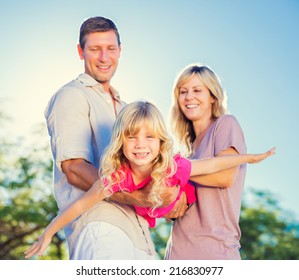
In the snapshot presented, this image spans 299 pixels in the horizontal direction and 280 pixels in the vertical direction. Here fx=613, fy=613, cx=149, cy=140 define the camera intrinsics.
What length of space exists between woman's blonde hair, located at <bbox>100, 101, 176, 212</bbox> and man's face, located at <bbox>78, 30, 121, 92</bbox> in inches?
24.6

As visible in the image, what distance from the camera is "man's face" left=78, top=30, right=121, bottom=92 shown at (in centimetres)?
388

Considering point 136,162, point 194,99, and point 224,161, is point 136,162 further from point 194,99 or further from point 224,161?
point 194,99

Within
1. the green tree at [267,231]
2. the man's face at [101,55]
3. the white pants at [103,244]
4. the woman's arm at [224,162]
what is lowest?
the green tree at [267,231]

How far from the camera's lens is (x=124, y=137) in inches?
129

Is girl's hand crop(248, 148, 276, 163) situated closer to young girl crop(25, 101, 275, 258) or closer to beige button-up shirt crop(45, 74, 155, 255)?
young girl crop(25, 101, 275, 258)

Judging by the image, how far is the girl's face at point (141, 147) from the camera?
327 centimetres

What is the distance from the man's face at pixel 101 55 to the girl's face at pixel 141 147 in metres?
0.74

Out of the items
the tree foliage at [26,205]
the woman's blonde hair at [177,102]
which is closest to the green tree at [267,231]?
the tree foliage at [26,205]

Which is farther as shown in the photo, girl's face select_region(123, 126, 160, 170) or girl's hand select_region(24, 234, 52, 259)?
girl's hand select_region(24, 234, 52, 259)

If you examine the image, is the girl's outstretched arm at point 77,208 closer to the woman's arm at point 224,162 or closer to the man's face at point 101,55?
the woman's arm at point 224,162

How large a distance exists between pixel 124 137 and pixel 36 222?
47.4 feet

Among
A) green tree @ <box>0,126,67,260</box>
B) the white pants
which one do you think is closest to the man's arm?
→ the white pants

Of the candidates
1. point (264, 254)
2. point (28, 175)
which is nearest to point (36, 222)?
point (28, 175)

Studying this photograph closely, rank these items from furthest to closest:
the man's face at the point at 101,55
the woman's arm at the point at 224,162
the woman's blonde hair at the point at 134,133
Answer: the man's face at the point at 101,55
the woman's arm at the point at 224,162
the woman's blonde hair at the point at 134,133
